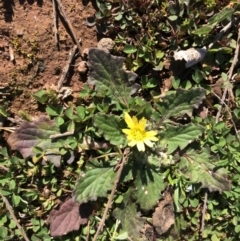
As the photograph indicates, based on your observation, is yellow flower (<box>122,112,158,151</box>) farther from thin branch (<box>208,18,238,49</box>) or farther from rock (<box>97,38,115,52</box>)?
thin branch (<box>208,18,238,49</box>)

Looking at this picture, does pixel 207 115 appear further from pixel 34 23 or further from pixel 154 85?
pixel 34 23

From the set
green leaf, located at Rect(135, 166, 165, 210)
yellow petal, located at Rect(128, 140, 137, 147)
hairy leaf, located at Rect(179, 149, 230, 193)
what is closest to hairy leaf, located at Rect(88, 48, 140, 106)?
yellow petal, located at Rect(128, 140, 137, 147)

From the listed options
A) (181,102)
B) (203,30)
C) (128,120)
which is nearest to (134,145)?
(128,120)

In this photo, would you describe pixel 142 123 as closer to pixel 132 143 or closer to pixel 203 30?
pixel 132 143

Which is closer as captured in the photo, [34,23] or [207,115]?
[34,23]

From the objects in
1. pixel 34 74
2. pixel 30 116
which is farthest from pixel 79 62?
pixel 30 116

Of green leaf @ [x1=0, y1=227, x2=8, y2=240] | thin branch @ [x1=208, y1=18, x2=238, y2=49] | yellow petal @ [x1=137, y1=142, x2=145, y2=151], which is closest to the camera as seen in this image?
yellow petal @ [x1=137, y1=142, x2=145, y2=151]
